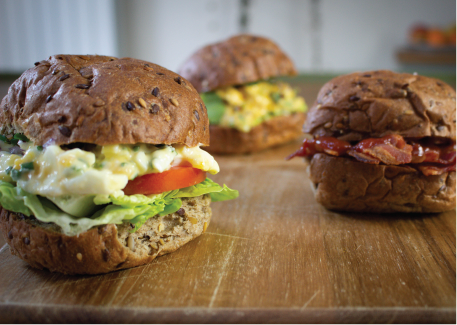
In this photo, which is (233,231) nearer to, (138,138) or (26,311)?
(138,138)

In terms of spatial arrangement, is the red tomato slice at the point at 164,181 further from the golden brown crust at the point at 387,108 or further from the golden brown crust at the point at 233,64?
the golden brown crust at the point at 233,64

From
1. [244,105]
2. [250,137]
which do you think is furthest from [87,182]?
[244,105]

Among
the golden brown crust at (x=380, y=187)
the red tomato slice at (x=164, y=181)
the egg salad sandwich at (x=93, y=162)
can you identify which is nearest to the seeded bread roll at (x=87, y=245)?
the egg salad sandwich at (x=93, y=162)

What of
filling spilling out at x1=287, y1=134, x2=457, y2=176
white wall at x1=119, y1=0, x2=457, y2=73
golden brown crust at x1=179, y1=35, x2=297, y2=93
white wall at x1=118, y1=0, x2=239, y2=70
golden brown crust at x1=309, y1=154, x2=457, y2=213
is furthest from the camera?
white wall at x1=118, y1=0, x2=239, y2=70

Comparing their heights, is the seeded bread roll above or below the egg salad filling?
below

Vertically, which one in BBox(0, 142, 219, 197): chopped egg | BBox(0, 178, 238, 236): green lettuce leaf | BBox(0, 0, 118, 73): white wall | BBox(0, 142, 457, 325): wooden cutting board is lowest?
BBox(0, 142, 457, 325): wooden cutting board

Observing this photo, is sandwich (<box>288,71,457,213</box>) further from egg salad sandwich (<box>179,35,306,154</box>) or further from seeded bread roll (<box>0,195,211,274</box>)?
egg salad sandwich (<box>179,35,306,154</box>)

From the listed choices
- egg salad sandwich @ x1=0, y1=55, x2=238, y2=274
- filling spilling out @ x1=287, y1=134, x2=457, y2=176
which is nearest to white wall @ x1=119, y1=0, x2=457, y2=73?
filling spilling out @ x1=287, y1=134, x2=457, y2=176
